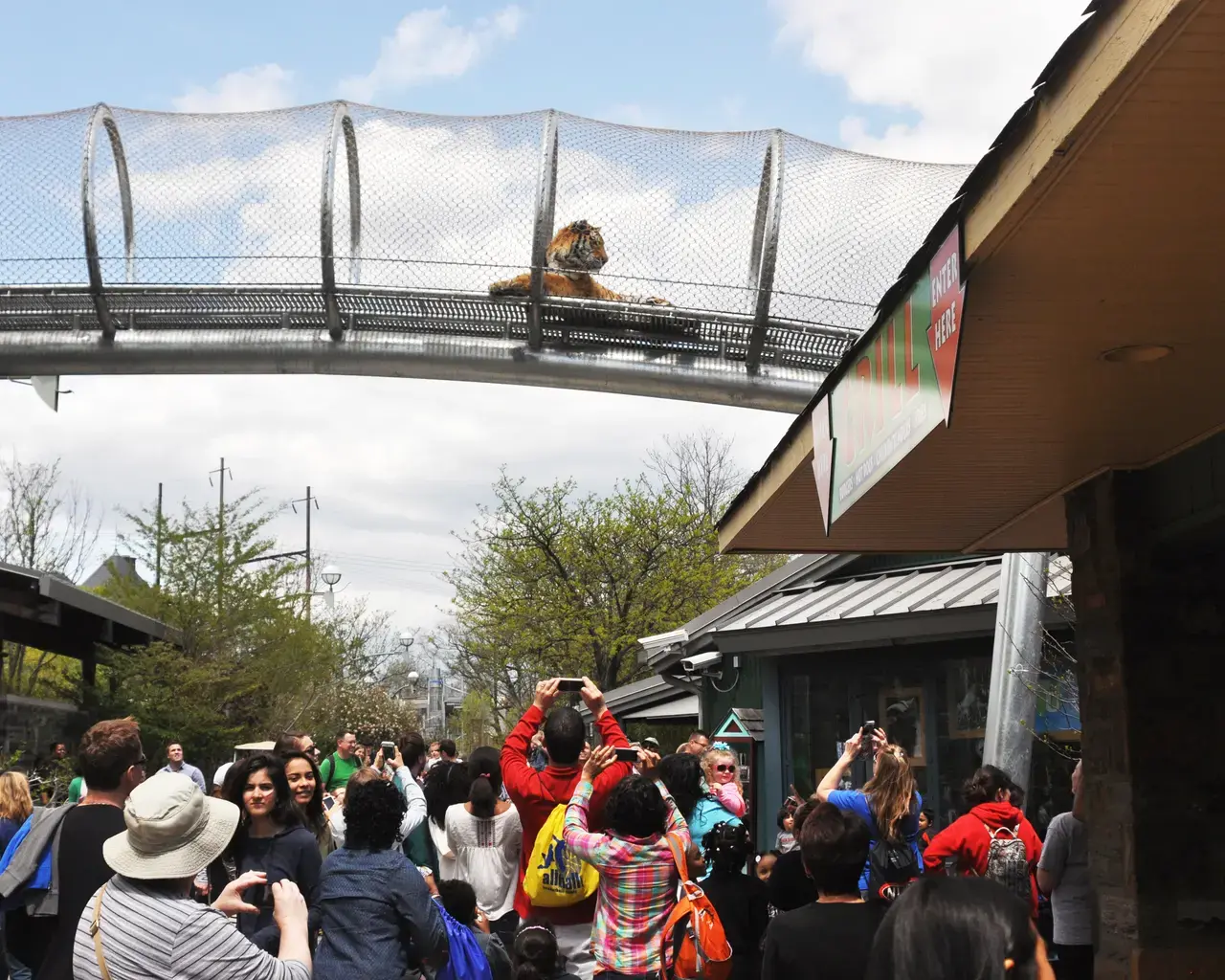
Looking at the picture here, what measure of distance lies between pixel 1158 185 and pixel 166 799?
10.1 ft

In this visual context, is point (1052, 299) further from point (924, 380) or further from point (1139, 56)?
point (1139, 56)

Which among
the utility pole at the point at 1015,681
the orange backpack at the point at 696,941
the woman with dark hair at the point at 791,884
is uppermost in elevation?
the utility pole at the point at 1015,681

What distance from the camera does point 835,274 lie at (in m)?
10.6

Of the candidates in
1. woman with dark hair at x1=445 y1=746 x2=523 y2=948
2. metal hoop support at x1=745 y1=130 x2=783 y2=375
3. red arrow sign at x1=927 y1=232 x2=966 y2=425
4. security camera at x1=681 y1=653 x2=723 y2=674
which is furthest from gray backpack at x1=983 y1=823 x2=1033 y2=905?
security camera at x1=681 y1=653 x2=723 y2=674

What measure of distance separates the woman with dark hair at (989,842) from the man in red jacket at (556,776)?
1.80 m

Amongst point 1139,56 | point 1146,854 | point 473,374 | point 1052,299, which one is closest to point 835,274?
point 473,374

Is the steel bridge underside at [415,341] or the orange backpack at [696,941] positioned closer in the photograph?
the orange backpack at [696,941]

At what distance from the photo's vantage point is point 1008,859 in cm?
681

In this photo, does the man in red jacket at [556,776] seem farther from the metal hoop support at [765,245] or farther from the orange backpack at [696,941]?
the metal hoop support at [765,245]

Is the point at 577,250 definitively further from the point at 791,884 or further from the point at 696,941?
the point at 696,941

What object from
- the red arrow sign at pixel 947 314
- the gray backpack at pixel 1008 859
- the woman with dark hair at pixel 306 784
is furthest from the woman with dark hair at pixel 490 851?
the red arrow sign at pixel 947 314

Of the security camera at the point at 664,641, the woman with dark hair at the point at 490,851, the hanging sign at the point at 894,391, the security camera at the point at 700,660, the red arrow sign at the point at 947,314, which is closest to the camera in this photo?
the red arrow sign at the point at 947,314

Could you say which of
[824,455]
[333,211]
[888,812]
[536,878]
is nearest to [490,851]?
[536,878]

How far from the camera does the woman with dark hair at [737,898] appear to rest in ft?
17.5
